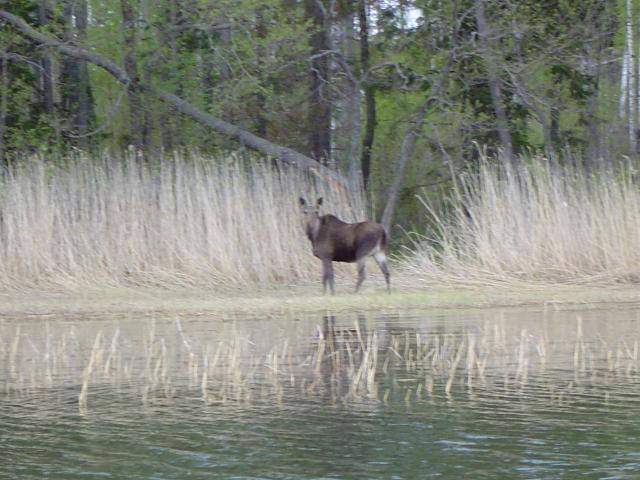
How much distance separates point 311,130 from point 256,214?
7.43 metres

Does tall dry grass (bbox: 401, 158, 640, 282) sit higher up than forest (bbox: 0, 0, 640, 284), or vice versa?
forest (bbox: 0, 0, 640, 284)

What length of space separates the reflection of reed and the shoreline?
1745 mm

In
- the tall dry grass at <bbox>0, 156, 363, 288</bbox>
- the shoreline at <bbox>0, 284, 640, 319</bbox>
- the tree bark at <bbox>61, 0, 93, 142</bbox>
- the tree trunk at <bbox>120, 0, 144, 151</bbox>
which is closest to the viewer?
the shoreline at <bbox>0, 284, 640, 319</bbox>

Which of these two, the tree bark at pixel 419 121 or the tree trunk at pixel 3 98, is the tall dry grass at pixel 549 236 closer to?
the tree bark at pixel 419 121

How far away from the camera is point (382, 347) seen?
10.1m

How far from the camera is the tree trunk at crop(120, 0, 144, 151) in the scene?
70.5 feet

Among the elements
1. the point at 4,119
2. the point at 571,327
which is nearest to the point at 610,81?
the point at 4,119

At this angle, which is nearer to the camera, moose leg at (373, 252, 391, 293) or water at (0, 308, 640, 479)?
water at (0, 308, 640, 479)

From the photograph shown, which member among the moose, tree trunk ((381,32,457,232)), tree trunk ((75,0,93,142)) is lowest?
the moose

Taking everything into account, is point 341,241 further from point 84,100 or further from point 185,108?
point 84,100

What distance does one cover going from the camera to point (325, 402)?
7.52 m

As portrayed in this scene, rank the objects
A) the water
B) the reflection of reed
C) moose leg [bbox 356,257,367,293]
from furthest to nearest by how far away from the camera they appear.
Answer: moose leg [bbox 356,257,367,293] < the reflection of reed < the water

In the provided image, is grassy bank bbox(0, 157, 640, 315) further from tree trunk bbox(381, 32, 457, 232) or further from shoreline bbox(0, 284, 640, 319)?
tree trunk bbox(381, 32, 457, 232)

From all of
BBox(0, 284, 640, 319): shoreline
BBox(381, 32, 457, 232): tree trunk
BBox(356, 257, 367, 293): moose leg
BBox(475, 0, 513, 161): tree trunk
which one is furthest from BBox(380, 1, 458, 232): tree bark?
BBox(0, 284, 640, 319): shoreline
